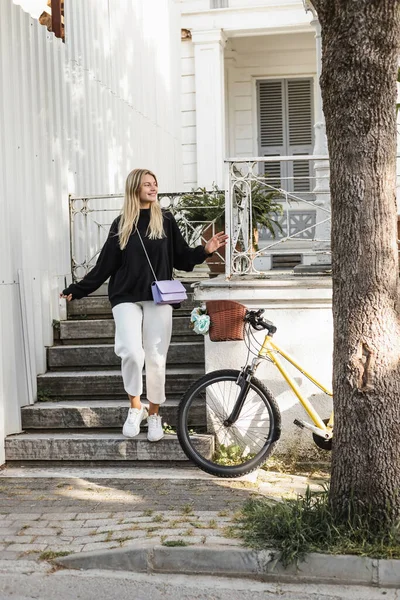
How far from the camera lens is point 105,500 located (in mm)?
5945

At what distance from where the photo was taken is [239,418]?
22.9ft

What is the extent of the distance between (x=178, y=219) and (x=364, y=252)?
4507 mm

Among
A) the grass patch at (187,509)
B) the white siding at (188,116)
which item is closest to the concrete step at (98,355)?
the grass patch at (187,509)

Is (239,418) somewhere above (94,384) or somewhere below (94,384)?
below

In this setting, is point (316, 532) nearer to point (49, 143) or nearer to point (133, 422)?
point (133, 422)

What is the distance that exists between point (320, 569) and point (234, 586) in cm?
46

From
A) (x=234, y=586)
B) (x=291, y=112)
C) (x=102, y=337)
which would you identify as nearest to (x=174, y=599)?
(x=234, y=586)

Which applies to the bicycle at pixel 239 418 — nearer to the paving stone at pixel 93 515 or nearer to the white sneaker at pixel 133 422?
the white sneaker at pixel 133 422

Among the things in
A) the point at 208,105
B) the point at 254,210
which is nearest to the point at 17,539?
the point at 254,210

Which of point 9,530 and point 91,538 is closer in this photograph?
point 91,538

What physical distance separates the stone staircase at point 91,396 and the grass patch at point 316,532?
172cm

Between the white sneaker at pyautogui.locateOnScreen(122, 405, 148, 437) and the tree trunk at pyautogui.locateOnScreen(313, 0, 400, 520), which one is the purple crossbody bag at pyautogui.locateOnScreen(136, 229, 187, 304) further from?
the tree trunk at pyautogui.locateOnScreen(313, 0, 400, 520)

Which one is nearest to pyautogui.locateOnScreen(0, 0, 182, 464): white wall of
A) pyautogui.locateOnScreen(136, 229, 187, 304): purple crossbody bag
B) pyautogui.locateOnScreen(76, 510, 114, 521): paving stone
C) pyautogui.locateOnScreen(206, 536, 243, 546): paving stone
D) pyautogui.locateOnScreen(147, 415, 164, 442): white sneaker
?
pyautogui.locateOnScreen(147, 415, 164, 442): white sneaker

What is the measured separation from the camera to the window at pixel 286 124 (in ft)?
49.5
